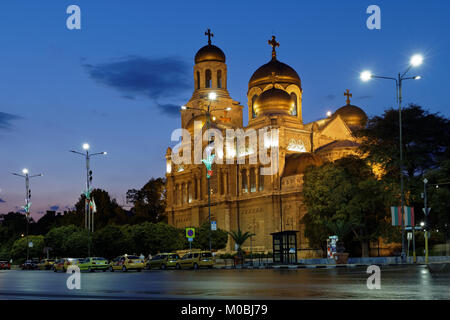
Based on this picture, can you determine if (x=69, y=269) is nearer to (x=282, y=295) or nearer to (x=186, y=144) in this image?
(x=282, y=295)

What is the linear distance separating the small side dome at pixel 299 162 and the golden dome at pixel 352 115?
47.8ft

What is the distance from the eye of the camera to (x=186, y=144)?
8619 centimetres

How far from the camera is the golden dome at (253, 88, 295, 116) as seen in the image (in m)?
75.4

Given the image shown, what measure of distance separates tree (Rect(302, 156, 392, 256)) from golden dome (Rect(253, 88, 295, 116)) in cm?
1705

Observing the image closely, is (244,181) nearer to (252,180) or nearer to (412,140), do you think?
(252,180)

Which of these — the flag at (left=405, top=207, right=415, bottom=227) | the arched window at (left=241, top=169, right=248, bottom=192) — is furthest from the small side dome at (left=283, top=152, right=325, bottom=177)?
the flag at (left=405, top=207, right=415, bottom=227)

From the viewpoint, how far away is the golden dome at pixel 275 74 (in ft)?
266

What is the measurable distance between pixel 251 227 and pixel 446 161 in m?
32.9

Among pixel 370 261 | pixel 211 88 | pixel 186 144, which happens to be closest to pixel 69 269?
pixel 370 261

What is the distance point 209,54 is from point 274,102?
701 inches

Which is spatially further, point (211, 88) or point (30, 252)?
point (211, 88)

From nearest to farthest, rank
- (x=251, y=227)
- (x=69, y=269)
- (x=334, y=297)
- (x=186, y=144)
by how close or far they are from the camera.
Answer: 1. (x=334, y=297)
2. (x=69, y=269)
3. (x=251, y=227)
4. (x=186, y=144)

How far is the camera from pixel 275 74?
8062 centimetres

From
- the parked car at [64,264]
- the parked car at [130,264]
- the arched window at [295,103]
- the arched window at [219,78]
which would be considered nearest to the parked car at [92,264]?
the parked car at [64,264]
